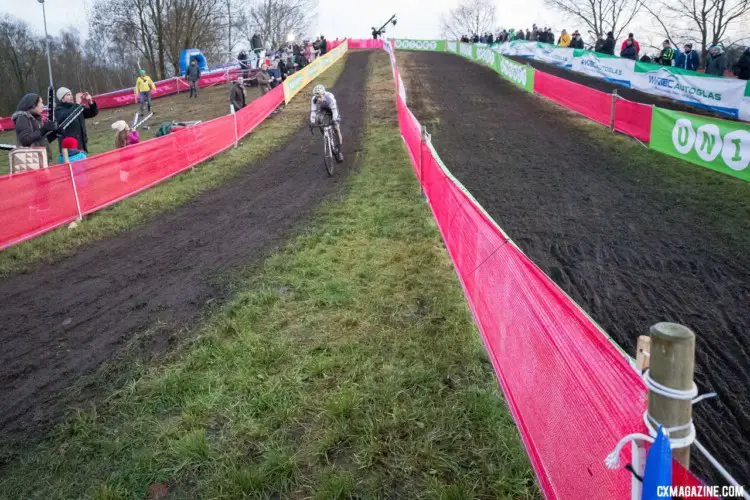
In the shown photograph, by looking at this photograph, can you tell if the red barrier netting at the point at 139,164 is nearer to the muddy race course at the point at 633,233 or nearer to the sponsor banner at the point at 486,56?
the muddy race course at the point at 633,233

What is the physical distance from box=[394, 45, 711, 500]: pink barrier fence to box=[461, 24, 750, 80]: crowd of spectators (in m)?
16.9

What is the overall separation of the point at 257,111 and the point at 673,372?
19.0 meters

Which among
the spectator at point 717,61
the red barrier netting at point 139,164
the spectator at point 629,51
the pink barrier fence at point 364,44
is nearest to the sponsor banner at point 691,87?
the spectator at point 717,61

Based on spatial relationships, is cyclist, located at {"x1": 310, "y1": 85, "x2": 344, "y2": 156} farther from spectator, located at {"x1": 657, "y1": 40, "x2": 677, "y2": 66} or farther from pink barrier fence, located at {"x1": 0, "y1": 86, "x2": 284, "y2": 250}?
spectator, located at {"x1": 657, "y1": 40, "x2": 677, "y2": 66}

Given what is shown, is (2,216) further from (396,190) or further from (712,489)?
(712,489)

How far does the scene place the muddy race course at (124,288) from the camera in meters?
4.46

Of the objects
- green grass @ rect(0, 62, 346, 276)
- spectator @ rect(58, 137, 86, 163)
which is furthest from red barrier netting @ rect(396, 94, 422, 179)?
spectator @ rect(58, 137, 86, 163)

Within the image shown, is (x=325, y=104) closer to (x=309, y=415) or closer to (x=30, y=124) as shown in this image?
(x=30, y=124)

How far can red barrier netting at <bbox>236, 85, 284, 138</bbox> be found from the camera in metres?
17.0

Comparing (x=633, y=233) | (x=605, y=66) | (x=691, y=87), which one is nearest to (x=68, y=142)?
(x=633, y=233)

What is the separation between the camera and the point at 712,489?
1.59 m

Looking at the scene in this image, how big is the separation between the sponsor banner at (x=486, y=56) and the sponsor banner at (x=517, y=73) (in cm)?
128

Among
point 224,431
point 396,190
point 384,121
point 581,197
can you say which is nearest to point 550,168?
point 581,197

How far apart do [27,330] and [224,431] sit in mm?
3152
